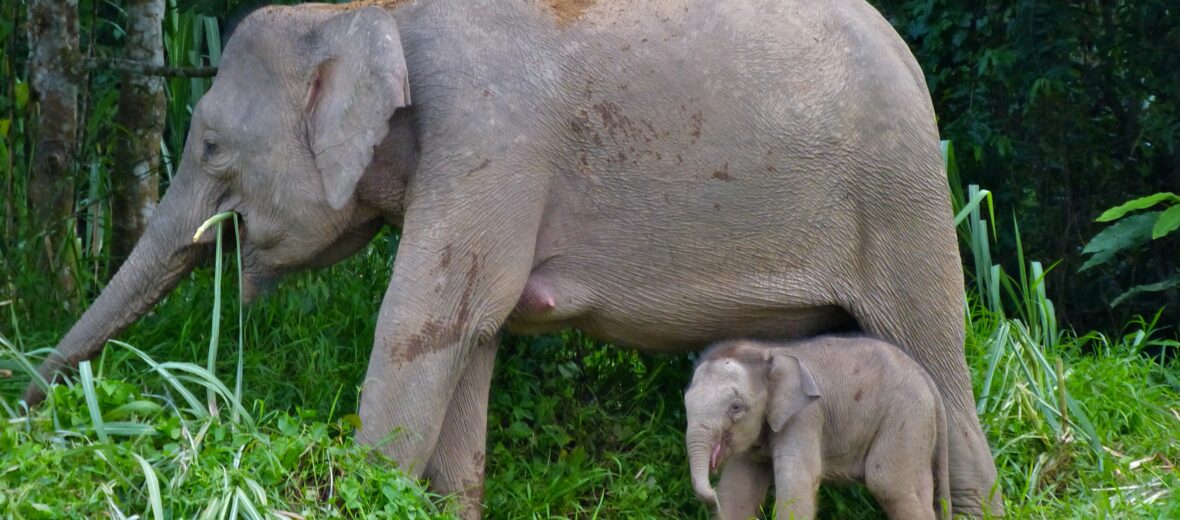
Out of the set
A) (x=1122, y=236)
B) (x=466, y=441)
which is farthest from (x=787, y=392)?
(x=1122, y=236)

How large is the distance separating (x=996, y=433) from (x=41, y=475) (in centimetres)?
351

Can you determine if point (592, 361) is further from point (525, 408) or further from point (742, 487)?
point (742, 487)

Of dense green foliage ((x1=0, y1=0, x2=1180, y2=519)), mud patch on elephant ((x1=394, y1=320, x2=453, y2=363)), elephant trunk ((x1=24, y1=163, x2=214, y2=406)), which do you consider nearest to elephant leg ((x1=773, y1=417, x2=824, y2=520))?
dense green foliage ((x1=0, y1=0, x2=1180, y2=519))

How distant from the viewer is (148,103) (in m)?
7.16

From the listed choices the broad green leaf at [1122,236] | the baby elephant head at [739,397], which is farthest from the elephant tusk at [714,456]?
the broad green leaf at [1122,236]

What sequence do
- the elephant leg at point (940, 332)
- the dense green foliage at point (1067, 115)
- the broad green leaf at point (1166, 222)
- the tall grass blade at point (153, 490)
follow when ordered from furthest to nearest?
the dense green foliage at point (1067, 115) < the broad green leaf at point (1166, 222) < the elephant leg at point (940, 332) < the tall grass blade at point (153, 490)

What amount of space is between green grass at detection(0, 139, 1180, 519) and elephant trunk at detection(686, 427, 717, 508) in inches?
30.8

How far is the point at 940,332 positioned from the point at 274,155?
228cm

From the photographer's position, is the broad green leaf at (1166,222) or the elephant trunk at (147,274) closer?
the elephant trunk at (147,274)

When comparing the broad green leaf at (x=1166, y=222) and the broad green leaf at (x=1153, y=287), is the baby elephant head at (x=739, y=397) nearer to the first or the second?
the broad green leaf at (x=1166, y=222)

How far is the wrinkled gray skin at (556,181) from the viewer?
5.39 metres

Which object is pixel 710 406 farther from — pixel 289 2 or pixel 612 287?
pixel 289 2

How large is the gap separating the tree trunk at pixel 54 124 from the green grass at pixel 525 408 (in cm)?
33

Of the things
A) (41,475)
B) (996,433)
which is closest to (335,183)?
(41,475)
